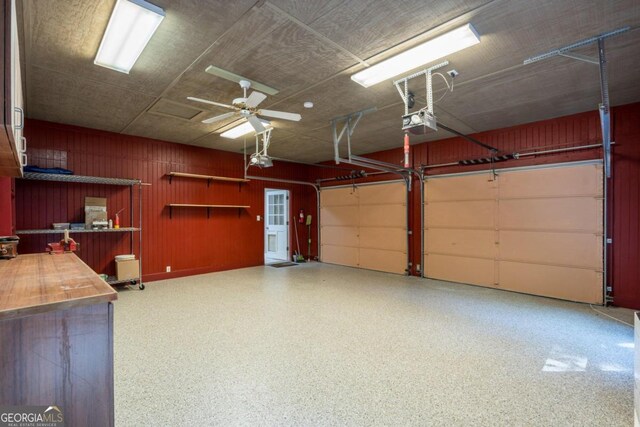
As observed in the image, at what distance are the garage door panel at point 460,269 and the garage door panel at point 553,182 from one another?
51.0 inches

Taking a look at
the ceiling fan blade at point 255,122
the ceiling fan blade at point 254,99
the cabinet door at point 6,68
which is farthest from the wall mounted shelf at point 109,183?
the cabinet door at point 6,68

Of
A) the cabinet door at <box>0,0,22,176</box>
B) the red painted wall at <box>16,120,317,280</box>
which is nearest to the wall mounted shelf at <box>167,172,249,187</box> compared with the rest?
the red painted wall at <box>16,120,317,280</box>

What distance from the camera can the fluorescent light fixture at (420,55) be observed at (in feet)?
8.43

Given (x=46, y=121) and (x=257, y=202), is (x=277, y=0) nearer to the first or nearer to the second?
(x=46, y=121)

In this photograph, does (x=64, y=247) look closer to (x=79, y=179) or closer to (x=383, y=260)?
(x=79, y=179)

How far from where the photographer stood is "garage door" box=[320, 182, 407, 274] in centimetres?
669

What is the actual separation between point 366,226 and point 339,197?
1.17 m

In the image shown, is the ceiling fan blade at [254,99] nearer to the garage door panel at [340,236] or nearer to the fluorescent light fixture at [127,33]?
the fluorescent light fixture at [127,33]

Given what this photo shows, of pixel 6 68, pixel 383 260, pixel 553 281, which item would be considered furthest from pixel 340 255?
pixel 6 68

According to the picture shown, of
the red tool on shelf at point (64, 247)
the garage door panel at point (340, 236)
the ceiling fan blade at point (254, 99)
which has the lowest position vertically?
the garage door panel at point (340, 236)

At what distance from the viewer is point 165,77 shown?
3.27 metres

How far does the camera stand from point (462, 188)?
5.69 meters

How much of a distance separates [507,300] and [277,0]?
4.93m

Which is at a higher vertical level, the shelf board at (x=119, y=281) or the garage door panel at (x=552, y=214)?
the garage door panel at (x=552, y=214)
